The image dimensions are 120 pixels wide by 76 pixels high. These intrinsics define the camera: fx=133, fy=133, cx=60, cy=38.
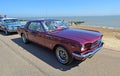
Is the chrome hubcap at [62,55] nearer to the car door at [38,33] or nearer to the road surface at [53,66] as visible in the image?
the road surface at [53,66]

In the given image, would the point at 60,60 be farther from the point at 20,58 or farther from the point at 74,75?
the point at 20,58

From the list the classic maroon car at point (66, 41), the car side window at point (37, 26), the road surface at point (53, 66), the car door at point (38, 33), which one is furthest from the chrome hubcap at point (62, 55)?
the car side window at point (37, 26)

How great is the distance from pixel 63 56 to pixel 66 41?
0.74 m

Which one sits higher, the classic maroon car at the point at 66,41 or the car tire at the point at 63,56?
the classic maroon car at the point at 66,41

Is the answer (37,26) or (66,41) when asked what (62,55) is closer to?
(66,41)

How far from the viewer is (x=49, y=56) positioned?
5793 millimetres

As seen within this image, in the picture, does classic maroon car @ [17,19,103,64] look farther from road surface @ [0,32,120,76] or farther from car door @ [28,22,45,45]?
road surface @ [0,32,120,76]

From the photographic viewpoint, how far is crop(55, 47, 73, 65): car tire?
15.1 ft

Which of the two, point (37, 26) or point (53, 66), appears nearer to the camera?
point (53, 66)

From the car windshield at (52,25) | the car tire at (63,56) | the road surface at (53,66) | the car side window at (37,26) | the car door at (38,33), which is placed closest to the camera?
the road surface at (53,66)

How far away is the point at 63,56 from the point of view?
4934 mm

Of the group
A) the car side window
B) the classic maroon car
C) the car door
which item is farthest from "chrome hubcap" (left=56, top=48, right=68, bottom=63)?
the car side window

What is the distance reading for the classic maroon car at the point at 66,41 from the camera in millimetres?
4230

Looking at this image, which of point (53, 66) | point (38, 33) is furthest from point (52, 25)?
point (53, 66)
